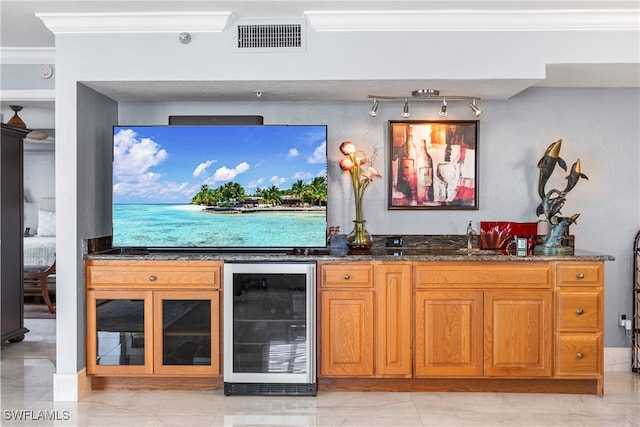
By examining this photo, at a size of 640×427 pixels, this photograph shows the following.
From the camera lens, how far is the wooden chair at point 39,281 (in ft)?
21.3

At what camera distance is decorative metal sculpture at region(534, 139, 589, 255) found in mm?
3979

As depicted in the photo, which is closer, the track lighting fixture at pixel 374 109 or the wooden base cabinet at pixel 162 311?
the wooden base cabinet at pixel 162 311

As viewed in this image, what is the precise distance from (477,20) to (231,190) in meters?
1.95

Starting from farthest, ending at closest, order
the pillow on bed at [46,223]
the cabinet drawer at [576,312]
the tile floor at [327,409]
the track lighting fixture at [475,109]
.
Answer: the pillow on bed at [46,223] → the track lighting fixture at [475,109] → the cabinet drawer at [576,312] → the tile floor at [327,409]

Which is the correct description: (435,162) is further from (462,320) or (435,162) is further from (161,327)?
(161,327)

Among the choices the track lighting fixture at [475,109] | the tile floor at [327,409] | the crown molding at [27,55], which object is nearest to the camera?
the tile floor at [327,409]

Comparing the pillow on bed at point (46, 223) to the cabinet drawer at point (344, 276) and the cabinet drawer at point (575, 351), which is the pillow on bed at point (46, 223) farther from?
the cabinet drawer at point (575, 351)

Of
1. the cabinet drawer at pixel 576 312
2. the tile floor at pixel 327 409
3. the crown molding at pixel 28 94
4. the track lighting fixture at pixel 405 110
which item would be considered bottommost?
the tile floor at pixel 327 409

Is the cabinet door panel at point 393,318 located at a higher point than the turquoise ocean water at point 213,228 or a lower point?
lower

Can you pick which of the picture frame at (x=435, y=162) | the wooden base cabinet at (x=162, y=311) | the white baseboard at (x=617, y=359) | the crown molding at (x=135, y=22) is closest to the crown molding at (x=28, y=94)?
the crown molding at (x=135, y=22)

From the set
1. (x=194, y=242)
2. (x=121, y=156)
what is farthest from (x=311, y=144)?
(x=121, y=156)

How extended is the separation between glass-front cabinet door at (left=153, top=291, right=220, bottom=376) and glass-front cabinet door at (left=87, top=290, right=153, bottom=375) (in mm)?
66

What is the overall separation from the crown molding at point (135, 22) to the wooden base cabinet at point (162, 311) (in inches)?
58.5

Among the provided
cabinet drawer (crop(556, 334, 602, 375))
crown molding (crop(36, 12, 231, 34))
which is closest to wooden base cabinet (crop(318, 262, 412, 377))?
cabinet drawer (crop(556, 334, 602, 375))
